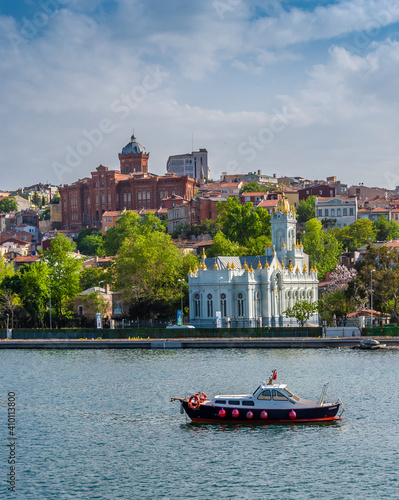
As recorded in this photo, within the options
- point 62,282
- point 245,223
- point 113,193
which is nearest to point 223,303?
point 62,282

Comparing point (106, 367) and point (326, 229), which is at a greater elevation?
point (326, 229)

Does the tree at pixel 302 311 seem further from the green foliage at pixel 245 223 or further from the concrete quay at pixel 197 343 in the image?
the green foliage at pixel 245 223

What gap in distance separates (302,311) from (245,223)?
1437 inches

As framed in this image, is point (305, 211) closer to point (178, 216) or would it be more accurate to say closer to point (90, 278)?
point (178, 216)

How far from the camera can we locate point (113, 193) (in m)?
171

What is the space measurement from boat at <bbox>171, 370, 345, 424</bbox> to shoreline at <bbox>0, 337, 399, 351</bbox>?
28.5 m

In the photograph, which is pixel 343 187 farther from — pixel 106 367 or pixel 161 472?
pixel 161 472

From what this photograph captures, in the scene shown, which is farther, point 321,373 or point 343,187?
point 343,187

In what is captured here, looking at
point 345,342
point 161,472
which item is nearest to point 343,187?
point 345,342

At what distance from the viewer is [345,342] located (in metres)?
71.9

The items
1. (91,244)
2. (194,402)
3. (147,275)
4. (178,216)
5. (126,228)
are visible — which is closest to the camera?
(194,402)

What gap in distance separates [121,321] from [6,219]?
330ft

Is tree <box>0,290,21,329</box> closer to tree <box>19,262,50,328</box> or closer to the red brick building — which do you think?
tree <box>19,262,50,328</box>

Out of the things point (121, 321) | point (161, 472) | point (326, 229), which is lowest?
point (161, 472)
